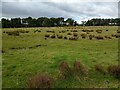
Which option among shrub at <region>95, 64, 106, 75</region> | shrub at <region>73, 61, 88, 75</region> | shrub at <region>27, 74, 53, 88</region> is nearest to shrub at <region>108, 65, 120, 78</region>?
shrub at <region>95, 64, 106, 75</region>

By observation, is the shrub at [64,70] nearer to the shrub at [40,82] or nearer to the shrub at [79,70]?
the shrub at [79,70]

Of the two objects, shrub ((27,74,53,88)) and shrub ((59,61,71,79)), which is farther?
shrub ((59,61,71,79))

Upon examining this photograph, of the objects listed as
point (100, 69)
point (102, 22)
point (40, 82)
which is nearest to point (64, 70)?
point (100, 69)

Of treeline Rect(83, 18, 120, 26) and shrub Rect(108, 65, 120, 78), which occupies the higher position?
treeline Rect(83, 18, 120, 26)

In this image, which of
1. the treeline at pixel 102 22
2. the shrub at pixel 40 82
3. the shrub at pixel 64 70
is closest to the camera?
the shrub at pixel 40 82

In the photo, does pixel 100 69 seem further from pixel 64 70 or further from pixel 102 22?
pixel 102 22

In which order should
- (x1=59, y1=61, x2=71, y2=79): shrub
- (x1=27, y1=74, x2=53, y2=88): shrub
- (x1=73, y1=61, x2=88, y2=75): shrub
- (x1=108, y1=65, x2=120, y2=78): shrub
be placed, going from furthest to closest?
1. (x1=108, y1=65, x2=120, y2=78): shrub
2. (x1=73, y1=61, x2=88, y2=75): shrub
3. (x1=59, y1=61, x2=71, y2=79): shrub
4. (x1=27, y1=74, x2=53, y2=88): shrub

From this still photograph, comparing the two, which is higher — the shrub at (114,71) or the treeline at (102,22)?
the treeline at (102,22)

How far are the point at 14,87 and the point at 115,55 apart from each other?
10209 mm

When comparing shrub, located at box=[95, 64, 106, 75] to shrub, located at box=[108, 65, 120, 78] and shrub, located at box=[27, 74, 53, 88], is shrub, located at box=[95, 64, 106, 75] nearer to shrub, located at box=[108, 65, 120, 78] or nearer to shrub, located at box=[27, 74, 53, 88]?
shrub, located at box=[108, 65, 120, 78]

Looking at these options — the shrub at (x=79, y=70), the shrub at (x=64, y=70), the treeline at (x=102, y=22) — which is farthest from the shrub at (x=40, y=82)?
the treeline at (x=102, y=22)

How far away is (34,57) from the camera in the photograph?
61.9 feet

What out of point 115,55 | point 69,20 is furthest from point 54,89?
point 69,20

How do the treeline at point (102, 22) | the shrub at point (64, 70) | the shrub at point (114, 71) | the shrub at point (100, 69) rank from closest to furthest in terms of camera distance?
the shrub at point (64, 70) < the shrub at point (114, 71) < the shrub at point (100, 69) < the treeline at point (102, 22)
